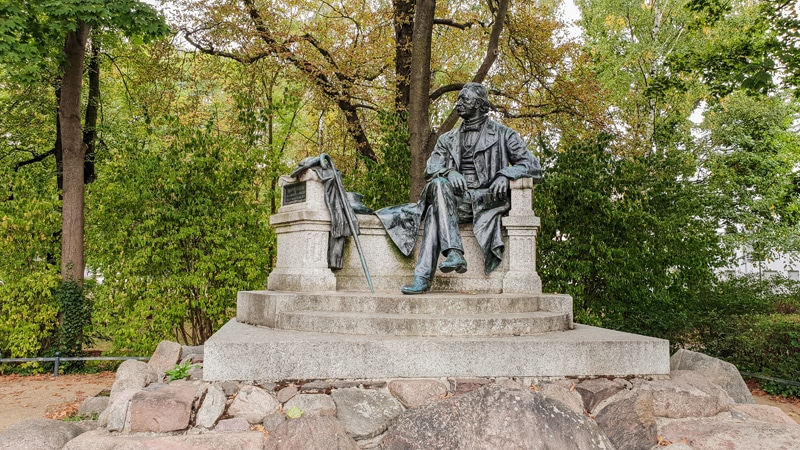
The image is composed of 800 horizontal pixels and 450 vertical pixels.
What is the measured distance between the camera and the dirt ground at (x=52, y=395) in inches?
272

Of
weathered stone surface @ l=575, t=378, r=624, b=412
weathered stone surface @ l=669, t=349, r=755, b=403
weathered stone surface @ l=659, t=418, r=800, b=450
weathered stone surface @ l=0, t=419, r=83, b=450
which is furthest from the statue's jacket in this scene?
weathered stone surface @ l=0, t=419, r=83, b=450

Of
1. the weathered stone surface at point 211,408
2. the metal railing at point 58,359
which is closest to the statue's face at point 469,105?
the weathered stone surface at point 211,408

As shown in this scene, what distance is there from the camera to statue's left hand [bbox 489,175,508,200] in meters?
5.57

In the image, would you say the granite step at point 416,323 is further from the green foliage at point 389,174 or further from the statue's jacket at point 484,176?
the green foliage at point 389,174

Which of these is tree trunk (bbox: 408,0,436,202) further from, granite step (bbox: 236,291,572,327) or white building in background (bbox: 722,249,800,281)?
white building in background (bbox: 722,249,800,281)

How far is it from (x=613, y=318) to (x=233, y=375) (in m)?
7.35

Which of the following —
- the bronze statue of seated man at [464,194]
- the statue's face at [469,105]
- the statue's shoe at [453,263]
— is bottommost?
the statue's shoe at [453,263]

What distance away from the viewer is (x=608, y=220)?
371 inches

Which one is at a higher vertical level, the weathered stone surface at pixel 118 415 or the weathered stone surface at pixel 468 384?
the weathered stone surface at pixel 468 384

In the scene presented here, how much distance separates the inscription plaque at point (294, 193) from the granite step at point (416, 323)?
53.1 inches

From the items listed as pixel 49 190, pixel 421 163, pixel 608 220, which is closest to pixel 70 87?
pixel 49 190

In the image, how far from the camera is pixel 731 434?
3.50m

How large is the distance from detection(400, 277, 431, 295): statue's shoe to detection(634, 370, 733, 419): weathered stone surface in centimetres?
185

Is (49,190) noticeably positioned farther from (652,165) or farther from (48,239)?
(652,165)
